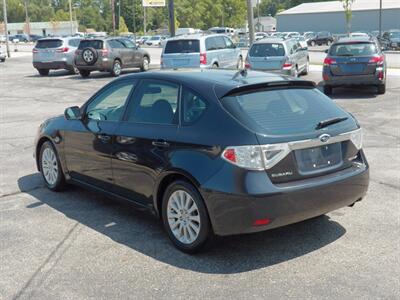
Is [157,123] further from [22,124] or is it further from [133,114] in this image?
[22,124]

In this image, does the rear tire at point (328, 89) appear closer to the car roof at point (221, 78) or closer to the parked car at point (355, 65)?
the parked car at point (355, 65)

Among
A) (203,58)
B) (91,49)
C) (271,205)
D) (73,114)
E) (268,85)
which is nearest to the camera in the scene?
(271,205)

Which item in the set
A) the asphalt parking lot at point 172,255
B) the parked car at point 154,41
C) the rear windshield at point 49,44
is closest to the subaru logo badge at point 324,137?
the asphalt parking lot at point 172,255

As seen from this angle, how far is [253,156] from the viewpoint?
4277mm

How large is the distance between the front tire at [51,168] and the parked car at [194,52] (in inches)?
465

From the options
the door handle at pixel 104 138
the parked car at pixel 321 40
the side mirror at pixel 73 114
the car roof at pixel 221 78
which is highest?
the parked car at pixel 321 40

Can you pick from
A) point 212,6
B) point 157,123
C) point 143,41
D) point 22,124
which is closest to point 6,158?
point 22,124

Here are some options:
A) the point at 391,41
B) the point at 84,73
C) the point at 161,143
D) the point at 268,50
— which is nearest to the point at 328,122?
the point at 161,143

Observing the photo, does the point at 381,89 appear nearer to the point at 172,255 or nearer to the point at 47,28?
the point at 172,255

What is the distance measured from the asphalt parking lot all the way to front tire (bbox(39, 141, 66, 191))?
0.47 ft

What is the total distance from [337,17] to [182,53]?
225 ft

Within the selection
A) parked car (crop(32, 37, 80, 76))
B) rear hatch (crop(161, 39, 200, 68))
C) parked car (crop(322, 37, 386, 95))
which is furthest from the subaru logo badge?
parked car (crop(32, 37, 80, 76))

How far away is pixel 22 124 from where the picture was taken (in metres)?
12.4

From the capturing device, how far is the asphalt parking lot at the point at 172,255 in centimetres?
409
